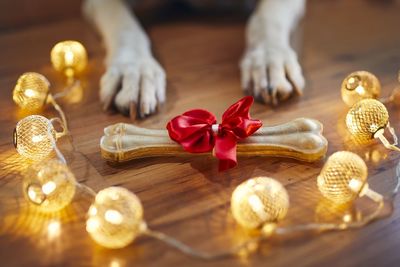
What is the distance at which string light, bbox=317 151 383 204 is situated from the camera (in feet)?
2.35

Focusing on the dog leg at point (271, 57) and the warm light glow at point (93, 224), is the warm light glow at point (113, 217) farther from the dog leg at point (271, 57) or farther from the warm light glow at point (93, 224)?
the dog leg at point (271, 57)

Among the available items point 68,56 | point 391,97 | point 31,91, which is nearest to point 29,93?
point 31,91

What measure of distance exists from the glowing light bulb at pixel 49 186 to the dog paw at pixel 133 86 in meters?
0.26

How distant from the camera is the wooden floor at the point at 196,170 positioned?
0.67 m

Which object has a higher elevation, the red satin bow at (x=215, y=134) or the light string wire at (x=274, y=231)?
the red satin bow at (x=215, y=134)

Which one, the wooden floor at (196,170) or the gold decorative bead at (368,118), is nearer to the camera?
the wooden floor at (196,170)

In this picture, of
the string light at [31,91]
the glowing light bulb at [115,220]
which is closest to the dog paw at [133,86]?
the string light at [31,91]

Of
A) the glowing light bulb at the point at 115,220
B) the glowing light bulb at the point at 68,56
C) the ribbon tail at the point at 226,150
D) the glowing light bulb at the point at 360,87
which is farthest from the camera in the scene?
the glowing light bulb at the point at 68,56

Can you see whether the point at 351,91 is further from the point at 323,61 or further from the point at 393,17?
the point at 393,17

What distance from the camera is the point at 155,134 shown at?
84 centimetres

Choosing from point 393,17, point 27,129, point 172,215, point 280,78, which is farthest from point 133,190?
point 393,17

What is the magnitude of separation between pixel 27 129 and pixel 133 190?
20cm

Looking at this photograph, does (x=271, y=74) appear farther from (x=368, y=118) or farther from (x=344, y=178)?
(x=344, y=178)

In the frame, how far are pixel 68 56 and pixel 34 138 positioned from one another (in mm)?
310
